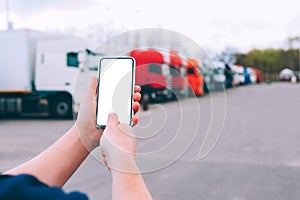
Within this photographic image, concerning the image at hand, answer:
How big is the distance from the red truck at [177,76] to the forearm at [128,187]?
32cm

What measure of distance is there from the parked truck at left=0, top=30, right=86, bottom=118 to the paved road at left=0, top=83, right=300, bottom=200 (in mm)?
708

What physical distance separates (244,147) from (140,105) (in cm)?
811

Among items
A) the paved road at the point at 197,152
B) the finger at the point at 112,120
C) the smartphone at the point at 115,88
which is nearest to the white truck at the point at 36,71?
the paved road at the point at 197,152

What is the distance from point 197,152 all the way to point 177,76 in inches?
9.3

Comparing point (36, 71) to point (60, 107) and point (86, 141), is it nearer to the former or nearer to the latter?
point (60, 107)

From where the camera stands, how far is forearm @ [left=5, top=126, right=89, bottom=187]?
4.16ft

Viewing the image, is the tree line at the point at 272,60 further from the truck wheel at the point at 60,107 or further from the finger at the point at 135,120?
the finger at the point at 135,120

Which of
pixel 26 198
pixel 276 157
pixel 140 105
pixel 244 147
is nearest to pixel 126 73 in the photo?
pixel 140 105

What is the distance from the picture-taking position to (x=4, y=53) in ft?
51.2

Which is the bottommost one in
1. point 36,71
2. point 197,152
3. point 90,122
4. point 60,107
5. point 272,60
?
point 60,107

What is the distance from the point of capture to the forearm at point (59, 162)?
4.16ft

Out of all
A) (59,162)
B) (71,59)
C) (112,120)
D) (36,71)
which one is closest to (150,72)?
(112,120)

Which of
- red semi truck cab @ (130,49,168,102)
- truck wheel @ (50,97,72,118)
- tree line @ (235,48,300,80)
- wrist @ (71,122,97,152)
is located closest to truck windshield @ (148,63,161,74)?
red semi truck cab @ (130,49,168,102)

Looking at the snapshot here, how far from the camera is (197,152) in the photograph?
145 centimetres
